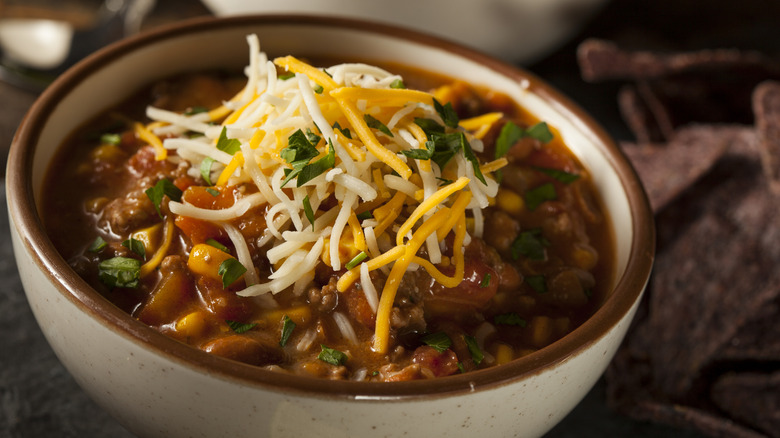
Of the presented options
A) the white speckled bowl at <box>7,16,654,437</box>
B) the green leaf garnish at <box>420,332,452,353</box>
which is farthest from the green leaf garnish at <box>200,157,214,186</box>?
the green leaf garnish at <box>420,332,452,353</box>

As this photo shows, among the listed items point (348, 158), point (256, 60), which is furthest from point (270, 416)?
point (256, 60)

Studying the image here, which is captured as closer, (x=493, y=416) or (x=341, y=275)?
(x=493, y=416)

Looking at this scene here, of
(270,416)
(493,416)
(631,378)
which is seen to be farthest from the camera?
(631,378)

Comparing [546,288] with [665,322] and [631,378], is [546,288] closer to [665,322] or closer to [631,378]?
[631,378]

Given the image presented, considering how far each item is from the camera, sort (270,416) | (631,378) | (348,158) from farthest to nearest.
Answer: (631,378)
(348,158)
(270,416)

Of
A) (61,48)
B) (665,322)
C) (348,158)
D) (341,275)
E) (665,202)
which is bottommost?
(665,322)

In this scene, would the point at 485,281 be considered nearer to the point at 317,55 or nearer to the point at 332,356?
the point at 332,356

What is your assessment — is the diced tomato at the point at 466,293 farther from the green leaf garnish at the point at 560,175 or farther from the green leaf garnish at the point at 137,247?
the green leaf garnish at the point at 137,247
